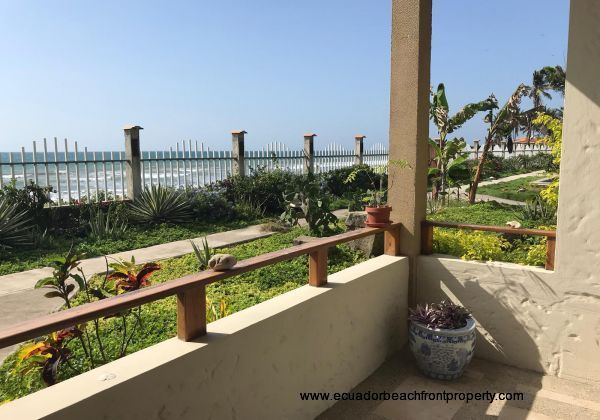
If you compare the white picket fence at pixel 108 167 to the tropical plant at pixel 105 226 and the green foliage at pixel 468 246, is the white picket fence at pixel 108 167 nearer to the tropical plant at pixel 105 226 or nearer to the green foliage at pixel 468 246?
the tropical plant at pixel 105 226

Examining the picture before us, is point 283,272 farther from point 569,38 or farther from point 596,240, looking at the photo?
point 569,38

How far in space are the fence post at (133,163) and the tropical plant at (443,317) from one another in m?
7.46

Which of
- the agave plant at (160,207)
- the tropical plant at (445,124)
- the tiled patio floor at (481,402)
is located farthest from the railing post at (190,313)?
the tropical plant at (445,124)

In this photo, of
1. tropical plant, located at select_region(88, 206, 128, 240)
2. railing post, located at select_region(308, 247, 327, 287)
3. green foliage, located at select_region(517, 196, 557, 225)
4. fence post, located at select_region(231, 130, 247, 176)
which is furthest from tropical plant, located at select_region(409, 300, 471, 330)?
fence post, located at select_region(231, 130, 247, 176)

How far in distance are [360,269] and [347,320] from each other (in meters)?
0.46

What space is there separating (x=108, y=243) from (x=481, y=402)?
6007 mm

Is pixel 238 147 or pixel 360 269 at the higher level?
pixel 238 147

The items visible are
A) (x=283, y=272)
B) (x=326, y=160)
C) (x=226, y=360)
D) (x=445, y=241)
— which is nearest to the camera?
(x=226, y=360)

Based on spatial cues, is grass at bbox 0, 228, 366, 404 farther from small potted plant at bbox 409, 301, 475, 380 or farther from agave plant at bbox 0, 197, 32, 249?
agave plant at bbox 0, 197, 32, 249

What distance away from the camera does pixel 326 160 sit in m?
14.5

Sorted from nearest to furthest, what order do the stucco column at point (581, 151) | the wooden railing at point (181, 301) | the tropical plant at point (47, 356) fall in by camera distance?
the wooden railing at point (181, 301), the tropical plant at point (47, 356), the stucco column at point (581, 151)

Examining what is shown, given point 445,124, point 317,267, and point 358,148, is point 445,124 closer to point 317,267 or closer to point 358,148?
point 358,148

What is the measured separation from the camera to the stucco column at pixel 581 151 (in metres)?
3.10

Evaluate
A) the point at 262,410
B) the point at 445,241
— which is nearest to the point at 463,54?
the point at 445,241
